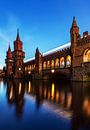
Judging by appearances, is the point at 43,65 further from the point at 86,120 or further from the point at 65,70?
the point at 86,120

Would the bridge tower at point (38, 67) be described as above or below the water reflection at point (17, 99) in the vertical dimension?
above

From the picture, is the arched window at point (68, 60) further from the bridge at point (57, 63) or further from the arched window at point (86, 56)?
the arched window at point (86, 56)

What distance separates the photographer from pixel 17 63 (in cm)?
7219

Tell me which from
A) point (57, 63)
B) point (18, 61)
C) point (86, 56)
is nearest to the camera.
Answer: point (86, 56)

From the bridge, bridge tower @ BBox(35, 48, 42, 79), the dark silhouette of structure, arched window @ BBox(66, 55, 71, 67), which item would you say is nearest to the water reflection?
the dark silhouette of structure

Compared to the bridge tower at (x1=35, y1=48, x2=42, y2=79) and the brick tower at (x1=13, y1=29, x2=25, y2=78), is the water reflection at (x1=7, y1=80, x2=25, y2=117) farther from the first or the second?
the brick tower at (x1=13, y1=29, x2=25, y2=78)

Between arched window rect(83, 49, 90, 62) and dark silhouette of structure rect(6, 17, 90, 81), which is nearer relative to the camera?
dark silhouette of structure rect(6, 17, 90, 81)

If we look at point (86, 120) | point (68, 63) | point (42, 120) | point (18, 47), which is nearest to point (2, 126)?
point (42, 120)

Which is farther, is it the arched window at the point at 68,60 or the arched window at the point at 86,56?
the arched window at the point at 68,60

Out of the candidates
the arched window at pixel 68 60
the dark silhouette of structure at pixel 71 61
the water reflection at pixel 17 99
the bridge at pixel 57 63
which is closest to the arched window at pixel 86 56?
the dark silhouette of structure at pixel 71 61

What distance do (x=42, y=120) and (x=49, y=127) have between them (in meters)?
0.95

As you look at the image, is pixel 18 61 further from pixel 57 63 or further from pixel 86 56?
pixel 86 56

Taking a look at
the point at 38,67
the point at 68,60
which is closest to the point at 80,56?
the point at 68,60

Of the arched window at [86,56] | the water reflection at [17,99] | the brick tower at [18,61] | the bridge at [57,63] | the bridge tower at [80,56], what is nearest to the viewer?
the water reflection at [17,99]
